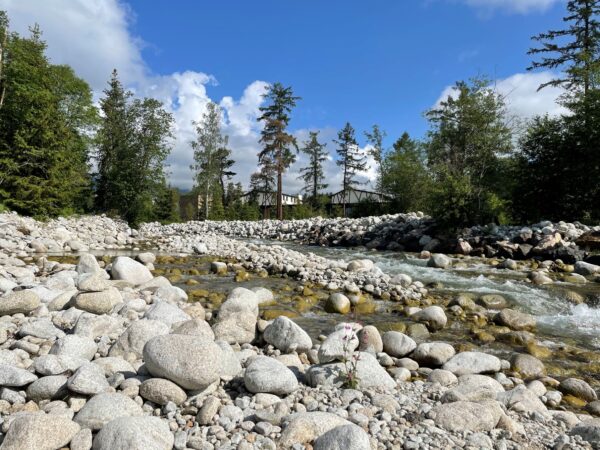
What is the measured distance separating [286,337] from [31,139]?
18.2 metres

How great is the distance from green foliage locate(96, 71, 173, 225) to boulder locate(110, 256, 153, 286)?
2175cm

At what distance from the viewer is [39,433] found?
86.3 inches

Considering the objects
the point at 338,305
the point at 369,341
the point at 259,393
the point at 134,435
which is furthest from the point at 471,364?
the point at 134,435

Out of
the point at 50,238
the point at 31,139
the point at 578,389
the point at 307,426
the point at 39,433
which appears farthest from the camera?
the point at 31,139

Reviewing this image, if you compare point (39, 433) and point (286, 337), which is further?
point (286, 337)

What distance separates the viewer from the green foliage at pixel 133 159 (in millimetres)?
27281

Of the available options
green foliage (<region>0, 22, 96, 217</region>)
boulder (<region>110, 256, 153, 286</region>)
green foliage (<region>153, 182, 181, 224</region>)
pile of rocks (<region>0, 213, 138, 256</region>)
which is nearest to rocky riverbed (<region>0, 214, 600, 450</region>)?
boulder (<region>110, 256, 153, 286</region>)

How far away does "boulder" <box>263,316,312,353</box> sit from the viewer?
4230 millimetres

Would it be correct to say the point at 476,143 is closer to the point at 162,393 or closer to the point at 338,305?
the point at 338,305

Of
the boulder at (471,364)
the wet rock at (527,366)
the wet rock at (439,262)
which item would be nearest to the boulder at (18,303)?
the boulder at (471,364)

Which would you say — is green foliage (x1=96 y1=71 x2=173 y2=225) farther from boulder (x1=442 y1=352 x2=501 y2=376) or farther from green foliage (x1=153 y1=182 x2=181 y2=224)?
boulder (x1=442 y1=352 x2=501 y2=376)

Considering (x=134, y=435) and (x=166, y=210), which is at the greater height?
(x=166, y=210)

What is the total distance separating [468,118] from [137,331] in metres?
23.2

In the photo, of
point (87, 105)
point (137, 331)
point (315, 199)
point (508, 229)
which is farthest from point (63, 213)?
point (315, 199)
